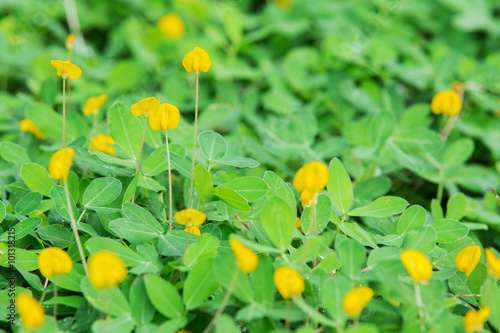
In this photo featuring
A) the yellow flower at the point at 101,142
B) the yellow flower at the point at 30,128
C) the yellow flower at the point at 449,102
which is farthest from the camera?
the yellow flower at the point at 30,128

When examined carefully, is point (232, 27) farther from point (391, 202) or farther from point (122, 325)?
point (122, 325)

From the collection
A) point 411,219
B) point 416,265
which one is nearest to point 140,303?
point 416,265

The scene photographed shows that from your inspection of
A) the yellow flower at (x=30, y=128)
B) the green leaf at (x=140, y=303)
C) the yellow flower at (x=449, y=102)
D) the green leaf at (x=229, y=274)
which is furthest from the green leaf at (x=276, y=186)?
the yellow flower at (x=30, y=128)

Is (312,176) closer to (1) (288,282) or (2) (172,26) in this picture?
(1) (288,282)

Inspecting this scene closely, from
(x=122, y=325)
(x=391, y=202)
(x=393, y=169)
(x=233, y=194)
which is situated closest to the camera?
(x=122, y=325)

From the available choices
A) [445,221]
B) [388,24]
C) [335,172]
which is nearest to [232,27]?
[388,24]

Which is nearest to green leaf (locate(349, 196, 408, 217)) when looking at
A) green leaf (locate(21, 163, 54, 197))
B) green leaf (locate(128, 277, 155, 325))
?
green leaf (locate(128, 277, 155, 325))

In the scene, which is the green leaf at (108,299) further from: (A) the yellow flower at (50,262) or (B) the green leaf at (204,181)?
(B) the green leaf at (204,181)
